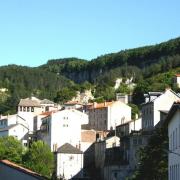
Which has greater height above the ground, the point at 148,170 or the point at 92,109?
the point at 92,109

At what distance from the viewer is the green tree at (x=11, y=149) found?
4195 inches

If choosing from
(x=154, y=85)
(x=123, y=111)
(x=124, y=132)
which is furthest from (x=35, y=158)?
(x=154, y=85)

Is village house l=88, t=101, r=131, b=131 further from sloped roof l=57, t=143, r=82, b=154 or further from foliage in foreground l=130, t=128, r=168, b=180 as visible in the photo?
foliage in foreground l=130, t=128, r=168, b=180

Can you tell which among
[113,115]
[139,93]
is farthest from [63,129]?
[139,93]

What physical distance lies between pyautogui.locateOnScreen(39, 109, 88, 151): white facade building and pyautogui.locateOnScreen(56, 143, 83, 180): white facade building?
5.90m

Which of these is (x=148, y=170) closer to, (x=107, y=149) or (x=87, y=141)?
(x=107, y=149)

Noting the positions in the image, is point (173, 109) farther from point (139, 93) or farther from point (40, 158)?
point (139, 93)

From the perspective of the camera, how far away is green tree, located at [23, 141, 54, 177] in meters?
102

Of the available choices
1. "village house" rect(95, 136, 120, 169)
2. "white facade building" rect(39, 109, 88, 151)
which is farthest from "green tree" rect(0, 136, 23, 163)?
"village house" rect(95, 136, 120, 169)

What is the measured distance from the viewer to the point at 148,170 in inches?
2306

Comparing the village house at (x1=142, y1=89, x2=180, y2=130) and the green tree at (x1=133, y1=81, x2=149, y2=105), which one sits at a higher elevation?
the green tree at (x1=133, y1=81, x2=149, y2=105)

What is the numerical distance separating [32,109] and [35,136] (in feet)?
96.5

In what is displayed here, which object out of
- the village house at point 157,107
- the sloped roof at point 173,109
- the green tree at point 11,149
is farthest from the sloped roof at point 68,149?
the sloped roof at point 173,109

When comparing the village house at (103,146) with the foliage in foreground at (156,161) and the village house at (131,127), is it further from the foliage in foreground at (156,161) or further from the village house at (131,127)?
the foliage in foreground at (156,161)
